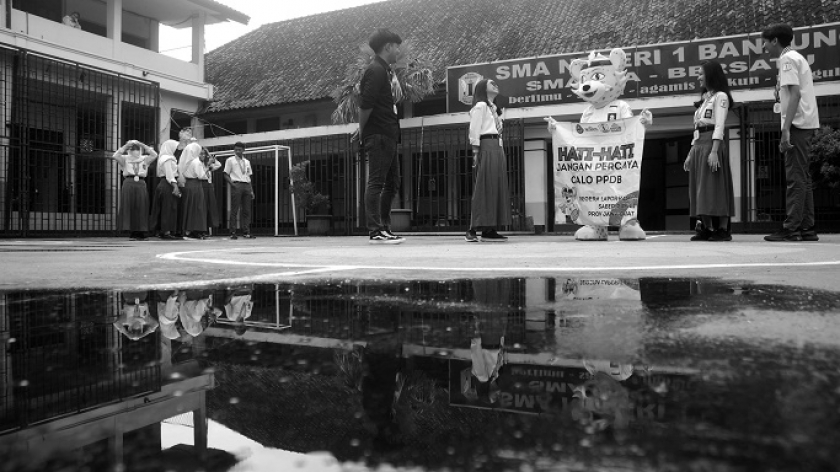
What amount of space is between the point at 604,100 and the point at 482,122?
5.37 ft

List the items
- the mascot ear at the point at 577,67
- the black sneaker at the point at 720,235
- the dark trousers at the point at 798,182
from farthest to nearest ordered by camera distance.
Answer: the mascot ear at the point at 577,67 → the black sneaker at the point at 720,235 → the dark trousers at the point at 798,182

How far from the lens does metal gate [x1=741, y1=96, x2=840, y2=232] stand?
12320 millimetres

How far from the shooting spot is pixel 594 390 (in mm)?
696

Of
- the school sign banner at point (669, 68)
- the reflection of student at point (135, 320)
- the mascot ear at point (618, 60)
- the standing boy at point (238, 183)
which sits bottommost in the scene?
the reflection of student at point (135, 320)

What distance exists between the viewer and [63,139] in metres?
13.0

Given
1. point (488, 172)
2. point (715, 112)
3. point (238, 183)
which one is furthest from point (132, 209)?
point (715, 112)

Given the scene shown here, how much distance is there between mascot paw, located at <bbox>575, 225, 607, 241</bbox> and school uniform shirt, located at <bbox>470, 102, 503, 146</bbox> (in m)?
1.57

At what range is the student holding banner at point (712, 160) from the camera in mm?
6227

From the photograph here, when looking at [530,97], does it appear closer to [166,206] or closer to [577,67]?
[577,67]

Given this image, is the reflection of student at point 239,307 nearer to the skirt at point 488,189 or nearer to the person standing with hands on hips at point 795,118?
the skirt at point 488,189

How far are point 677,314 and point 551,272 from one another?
1.11 m

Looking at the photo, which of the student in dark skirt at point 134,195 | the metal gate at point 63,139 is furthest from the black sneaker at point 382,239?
the metal gate at point 63,139

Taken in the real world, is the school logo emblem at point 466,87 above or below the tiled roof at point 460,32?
below

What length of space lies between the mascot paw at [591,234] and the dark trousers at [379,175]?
238 centimetres
